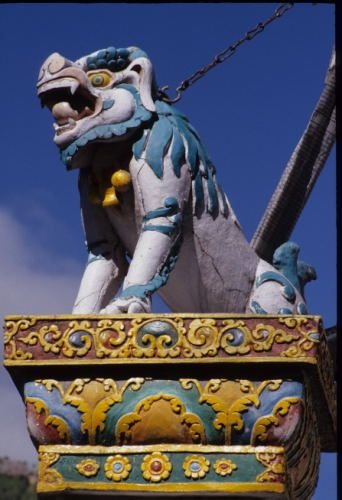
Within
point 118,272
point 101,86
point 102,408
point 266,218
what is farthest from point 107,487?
point 266,218

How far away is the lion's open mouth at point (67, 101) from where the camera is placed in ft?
22.9

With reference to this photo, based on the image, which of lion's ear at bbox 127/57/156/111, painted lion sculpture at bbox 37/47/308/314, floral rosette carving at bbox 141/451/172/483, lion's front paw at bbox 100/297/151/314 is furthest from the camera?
lion's ear at bbox 127/57/156/111

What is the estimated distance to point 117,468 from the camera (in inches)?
248

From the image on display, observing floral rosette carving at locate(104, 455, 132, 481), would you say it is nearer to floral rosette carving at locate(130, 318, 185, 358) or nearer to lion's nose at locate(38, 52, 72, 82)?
floral rosette carving at locate(130, 318, 185, 358)

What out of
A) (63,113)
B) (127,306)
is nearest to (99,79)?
(63,113)

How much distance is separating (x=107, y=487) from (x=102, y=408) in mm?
280

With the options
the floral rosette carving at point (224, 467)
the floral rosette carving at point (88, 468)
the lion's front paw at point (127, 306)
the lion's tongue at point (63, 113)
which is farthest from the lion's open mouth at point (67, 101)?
the floral rosette carving at point (224, 467)

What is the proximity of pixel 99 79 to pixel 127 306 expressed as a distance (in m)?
1.04

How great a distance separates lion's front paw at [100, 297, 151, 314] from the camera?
6.56 metres

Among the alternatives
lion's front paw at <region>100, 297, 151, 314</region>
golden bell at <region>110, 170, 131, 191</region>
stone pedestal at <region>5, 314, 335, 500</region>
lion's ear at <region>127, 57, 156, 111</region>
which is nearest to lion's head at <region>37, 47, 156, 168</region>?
lion's ear at <region>127, 57, 156, 111</region>

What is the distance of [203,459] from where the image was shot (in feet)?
20.6

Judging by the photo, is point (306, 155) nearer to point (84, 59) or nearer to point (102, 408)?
point (84, 59)

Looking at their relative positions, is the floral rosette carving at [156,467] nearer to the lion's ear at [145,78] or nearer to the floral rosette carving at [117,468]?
the floral rosette carving at [117,468]

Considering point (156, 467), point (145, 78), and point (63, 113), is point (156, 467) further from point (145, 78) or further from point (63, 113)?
point (145, 78)
